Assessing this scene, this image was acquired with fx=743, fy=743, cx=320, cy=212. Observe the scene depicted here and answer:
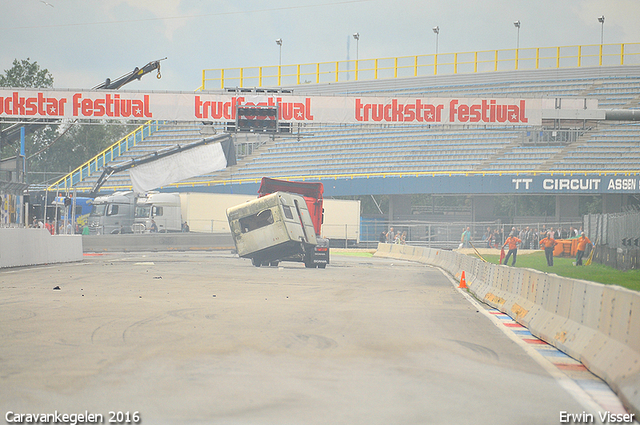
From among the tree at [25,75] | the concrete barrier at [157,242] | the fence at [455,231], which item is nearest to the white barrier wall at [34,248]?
the concrete barrier at [157,242]

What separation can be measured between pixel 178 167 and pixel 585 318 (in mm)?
47664

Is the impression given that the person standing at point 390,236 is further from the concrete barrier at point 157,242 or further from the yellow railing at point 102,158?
the yellow railing at point 102,158

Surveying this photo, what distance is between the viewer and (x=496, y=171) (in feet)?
169

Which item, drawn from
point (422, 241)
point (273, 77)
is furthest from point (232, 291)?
point (273, 77)

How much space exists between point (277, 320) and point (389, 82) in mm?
50787

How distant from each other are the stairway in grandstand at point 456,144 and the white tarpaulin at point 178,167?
8.61ft

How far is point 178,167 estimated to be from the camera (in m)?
54.1

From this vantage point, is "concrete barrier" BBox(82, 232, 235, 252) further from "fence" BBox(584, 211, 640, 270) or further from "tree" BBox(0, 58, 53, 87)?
"tree" BBox(0, 58, 53, 87)

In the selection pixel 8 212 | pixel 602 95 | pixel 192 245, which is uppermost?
pixel 602 95

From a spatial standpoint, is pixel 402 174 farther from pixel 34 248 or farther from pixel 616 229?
pixel 34 248

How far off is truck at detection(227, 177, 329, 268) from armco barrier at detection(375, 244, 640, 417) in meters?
12.5

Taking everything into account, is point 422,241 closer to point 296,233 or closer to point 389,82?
point 389,82

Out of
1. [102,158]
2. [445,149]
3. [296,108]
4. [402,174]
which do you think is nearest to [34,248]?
[296,108]

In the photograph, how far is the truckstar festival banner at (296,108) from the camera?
30.3 metres
